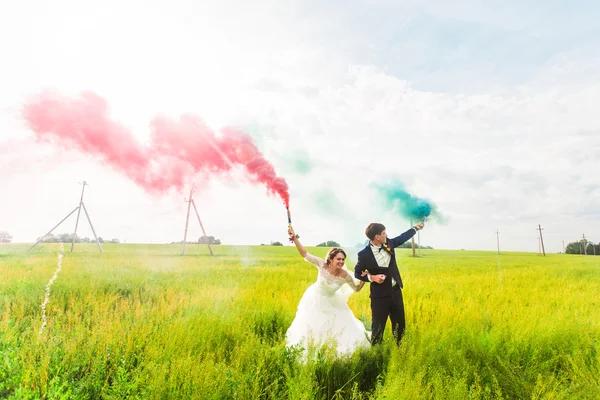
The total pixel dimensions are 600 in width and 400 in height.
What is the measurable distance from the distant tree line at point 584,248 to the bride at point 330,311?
393ft

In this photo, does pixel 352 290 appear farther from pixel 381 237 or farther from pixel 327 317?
pixel 381 237

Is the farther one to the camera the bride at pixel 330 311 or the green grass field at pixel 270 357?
the bride at pixel 330 311

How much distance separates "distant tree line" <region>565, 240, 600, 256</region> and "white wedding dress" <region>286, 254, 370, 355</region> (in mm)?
119748

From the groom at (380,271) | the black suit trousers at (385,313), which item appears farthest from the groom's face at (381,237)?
the black suit trousers at (385,313)

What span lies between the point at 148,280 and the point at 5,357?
8011 millimetres

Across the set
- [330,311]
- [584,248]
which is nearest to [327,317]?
[330,311]

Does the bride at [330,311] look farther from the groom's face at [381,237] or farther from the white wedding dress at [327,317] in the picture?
the groom's face at [381,237]

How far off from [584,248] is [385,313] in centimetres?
12548

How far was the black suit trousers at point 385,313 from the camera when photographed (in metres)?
5.98

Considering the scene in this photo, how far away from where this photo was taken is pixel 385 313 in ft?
19.7

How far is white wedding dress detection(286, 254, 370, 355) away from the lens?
6.03 metres

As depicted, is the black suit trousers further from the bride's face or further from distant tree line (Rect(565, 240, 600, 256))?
distant tree line (Rect(565, 240, 600, 256))

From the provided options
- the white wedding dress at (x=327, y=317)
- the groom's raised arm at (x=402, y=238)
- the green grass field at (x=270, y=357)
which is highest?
the groom's raised arm at (x=402, y=238)

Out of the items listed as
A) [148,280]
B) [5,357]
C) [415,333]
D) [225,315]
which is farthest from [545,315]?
[148,280]
